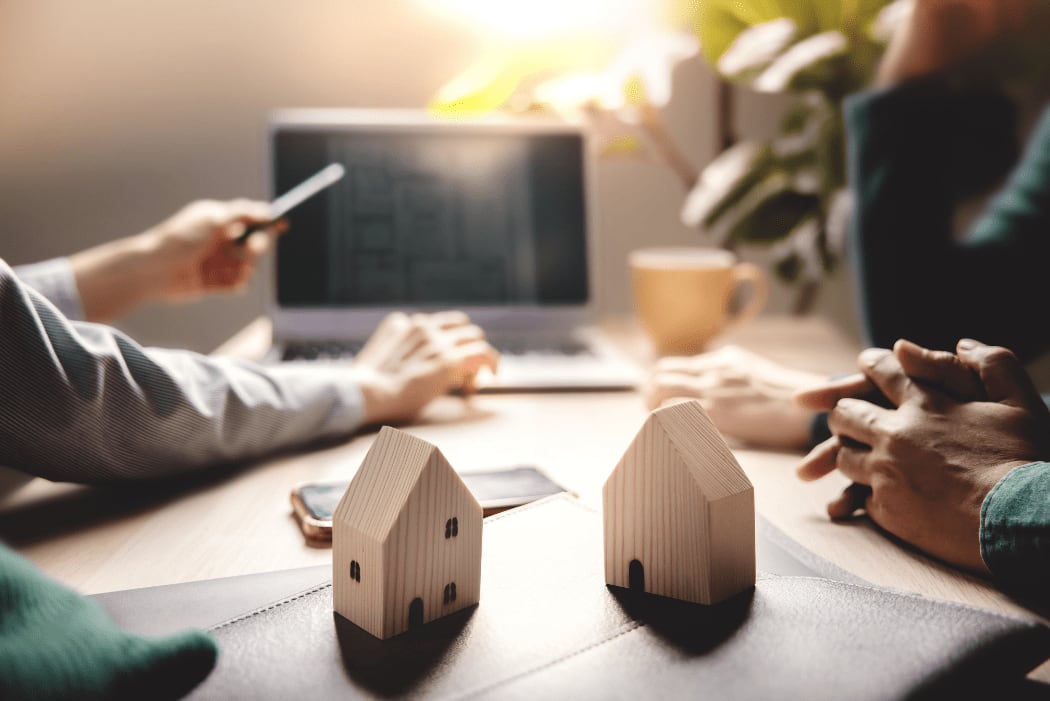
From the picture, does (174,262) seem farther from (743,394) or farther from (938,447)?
(938,447)

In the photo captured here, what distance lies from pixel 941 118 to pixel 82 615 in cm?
91

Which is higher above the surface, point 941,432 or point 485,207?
point 485,207

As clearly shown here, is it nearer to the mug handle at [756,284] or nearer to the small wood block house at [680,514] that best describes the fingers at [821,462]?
the small wood block house at [680,514]

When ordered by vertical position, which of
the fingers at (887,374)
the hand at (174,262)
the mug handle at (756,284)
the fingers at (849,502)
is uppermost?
the hand at (174,262)

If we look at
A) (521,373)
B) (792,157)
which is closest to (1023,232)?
(792,157)

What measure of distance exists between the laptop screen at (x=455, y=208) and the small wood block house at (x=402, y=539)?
0.77 metres

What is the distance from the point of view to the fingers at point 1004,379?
0.53 metres

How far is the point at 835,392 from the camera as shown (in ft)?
2.02

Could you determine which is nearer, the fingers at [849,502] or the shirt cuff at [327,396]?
the fingers at [849,502]

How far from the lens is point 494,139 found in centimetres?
117

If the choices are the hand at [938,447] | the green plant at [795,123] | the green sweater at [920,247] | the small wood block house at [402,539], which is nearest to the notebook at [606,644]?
the small wood block house at [402,539]

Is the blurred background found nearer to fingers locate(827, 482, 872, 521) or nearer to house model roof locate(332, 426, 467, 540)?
fingers locate(827, 482, 872, 521)

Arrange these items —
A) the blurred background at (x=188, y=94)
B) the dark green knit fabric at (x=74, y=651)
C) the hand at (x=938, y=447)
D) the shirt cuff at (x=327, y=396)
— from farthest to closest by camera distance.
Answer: the blurred background at (x=188, y=94), the shirt cuff at (x=327, y=396), the hand at (x=938, y=447), the dark green knit fabric at (x=74, y=651)

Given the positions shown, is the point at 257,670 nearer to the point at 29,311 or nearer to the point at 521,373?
the point at 29,311
